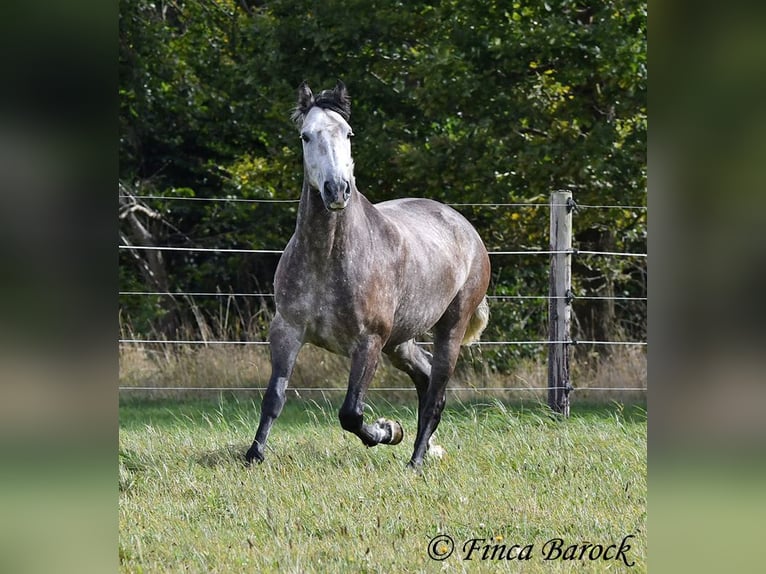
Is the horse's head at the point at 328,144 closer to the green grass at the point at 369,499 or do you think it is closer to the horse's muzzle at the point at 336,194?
the horse's muzzle at the point at 336,194

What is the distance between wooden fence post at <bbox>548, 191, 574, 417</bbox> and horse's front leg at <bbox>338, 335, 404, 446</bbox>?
3.05 m

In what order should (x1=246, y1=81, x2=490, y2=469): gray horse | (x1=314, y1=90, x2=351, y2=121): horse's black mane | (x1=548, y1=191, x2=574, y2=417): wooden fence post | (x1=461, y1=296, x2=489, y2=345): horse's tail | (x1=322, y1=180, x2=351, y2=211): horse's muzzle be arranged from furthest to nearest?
Result: (x1=548, y1=191, x2=574, y2=417): wooden fence post, (x1=461, y1=296, x2=489, y2=345): horse's tail, (x1=314, y1=90, x2=351, y2=121): horse's black mane, (x1=246, y1=81, x2=490, y2=469): gray horse, (x1=322, y1=180, x2=351, y2=211): horse's muzzle

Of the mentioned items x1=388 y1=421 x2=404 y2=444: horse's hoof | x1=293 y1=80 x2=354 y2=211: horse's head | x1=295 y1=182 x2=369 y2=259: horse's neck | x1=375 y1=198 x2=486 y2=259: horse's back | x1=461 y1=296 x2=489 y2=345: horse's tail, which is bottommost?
x1=388 y1=421 x2=404 y2=444: horse's hoof

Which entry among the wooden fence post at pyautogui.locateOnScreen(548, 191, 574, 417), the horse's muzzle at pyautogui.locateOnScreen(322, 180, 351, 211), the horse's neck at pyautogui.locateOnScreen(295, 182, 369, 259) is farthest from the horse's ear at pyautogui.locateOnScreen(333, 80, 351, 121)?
the wooden fence post at pyautogui.locateOnScreen(548, 191, 574, 417)

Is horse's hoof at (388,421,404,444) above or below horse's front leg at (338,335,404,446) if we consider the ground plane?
below

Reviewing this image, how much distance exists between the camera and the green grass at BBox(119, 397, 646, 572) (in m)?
3.16

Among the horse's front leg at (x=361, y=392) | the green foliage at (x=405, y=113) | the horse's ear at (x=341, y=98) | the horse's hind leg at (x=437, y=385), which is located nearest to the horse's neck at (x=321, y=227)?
the horse's ear at (x=341, y=98)

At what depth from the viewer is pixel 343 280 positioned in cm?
469

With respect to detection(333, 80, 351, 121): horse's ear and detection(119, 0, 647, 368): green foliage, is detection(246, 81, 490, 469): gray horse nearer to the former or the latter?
detection(333, 80, 351, 121): horse's ear

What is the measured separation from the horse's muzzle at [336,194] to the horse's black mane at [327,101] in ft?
1.75

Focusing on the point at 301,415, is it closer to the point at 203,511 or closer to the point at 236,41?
the point at 203,511

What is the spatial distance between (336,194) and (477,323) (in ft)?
8.00

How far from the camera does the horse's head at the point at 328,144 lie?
13.7 ft
